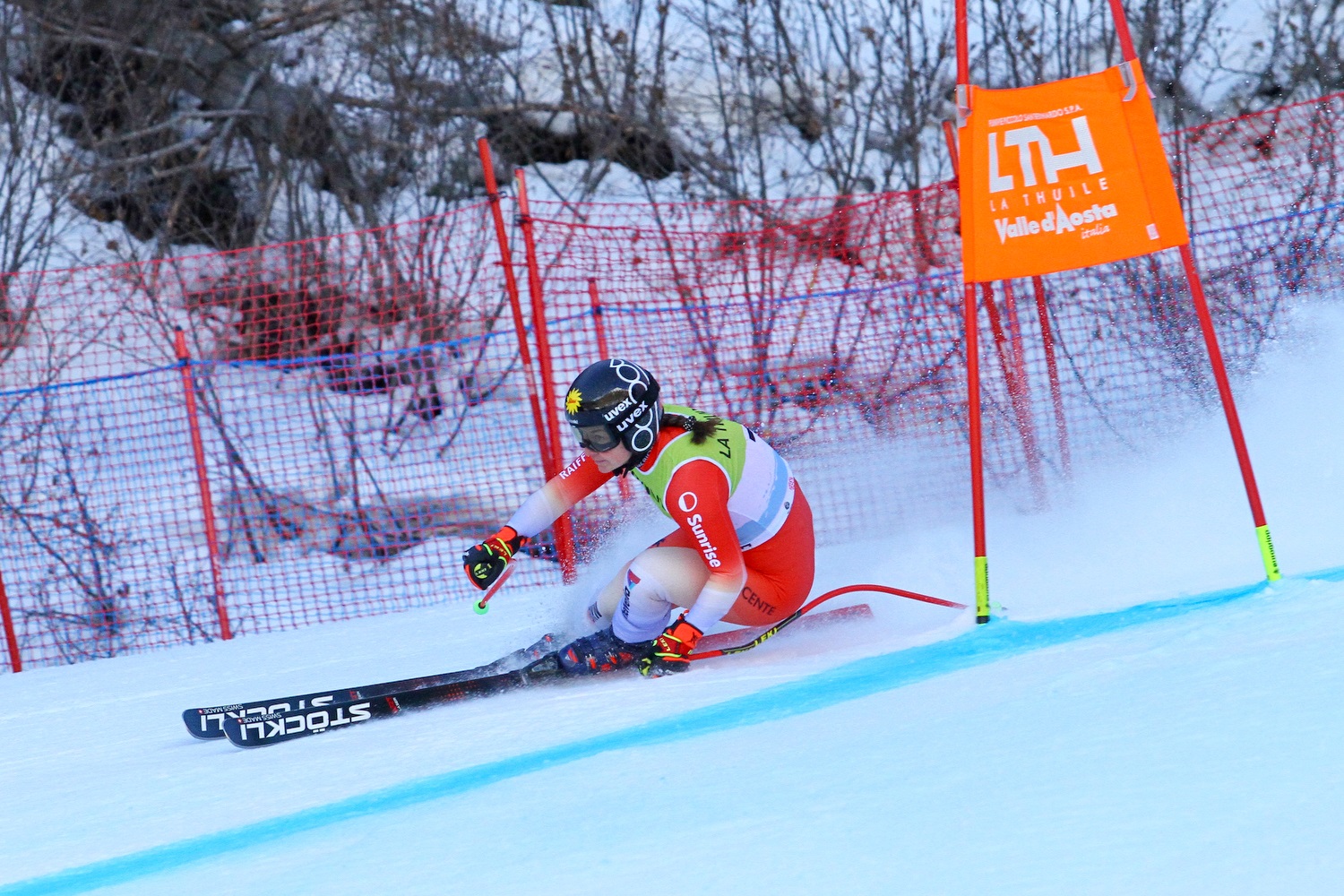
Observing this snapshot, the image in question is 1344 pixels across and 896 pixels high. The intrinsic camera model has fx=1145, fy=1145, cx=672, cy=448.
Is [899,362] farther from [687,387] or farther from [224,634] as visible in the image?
[224,634]

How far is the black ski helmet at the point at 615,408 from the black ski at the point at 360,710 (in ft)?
2.53


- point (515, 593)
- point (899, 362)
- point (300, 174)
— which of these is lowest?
point (515, 593)

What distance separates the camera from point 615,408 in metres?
3.55

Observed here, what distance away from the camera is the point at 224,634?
6.11 metres

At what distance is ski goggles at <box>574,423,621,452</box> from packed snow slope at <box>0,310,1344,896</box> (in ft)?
2.50

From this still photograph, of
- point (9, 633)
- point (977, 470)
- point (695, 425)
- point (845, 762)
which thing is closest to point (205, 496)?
point (9, 633)

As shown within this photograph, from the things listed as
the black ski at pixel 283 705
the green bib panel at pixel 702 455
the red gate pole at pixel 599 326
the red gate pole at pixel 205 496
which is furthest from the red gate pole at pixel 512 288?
the black ski at pixel 283 705

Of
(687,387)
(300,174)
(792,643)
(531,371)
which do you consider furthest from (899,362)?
(300,174)

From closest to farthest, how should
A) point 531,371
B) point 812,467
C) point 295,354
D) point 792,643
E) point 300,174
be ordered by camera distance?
point 792,643, point 531,371, point 812,467, point 295,354, point 300,174

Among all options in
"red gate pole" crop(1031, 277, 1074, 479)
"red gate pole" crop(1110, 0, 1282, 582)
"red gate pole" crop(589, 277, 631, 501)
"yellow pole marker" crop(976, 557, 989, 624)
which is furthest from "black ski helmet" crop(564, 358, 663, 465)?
"red gate pole" crop(1031, 277, 1074, 479)

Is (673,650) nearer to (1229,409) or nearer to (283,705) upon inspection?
(283,705)

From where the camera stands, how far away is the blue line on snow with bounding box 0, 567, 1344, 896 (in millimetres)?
2508

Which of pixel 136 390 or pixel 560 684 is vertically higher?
pixel 136 390

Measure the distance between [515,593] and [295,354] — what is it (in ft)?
14.4
